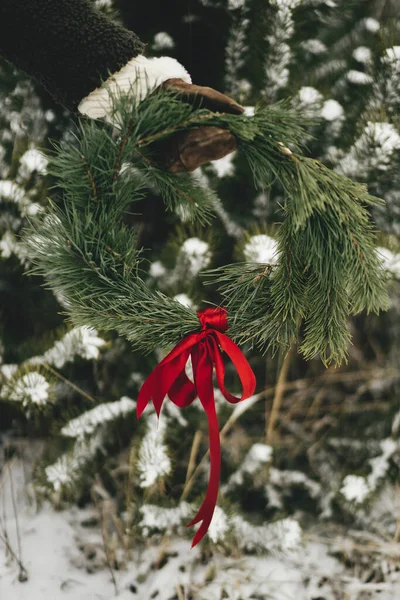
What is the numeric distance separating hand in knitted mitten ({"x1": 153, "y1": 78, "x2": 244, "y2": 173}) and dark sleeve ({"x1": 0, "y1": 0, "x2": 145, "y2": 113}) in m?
0.07

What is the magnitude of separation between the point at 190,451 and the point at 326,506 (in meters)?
0.31

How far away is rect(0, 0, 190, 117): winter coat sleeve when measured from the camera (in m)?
0.46

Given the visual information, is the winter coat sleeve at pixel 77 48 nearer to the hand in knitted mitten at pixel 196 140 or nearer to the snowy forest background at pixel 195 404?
the hand in knitted mitten at pixel 196 140

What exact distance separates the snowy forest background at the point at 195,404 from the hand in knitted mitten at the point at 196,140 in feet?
1.07

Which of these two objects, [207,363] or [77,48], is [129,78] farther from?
[207,363]

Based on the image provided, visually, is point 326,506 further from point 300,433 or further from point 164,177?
Answer: point 164,177

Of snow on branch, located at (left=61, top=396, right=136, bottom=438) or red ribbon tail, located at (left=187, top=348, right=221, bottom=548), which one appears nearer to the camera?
red ribbon tail, located at (left=187, top=348, right=221, bottom=548)

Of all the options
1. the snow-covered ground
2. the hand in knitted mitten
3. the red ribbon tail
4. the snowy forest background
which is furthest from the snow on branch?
the hand in knitted mitten

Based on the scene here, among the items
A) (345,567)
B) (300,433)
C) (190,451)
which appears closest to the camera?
(345,567)

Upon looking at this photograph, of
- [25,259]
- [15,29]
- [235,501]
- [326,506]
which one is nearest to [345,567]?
[326,506]

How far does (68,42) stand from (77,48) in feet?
0.04

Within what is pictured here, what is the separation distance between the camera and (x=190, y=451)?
3.36 feet

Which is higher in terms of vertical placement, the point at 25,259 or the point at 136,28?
the point at 136,28

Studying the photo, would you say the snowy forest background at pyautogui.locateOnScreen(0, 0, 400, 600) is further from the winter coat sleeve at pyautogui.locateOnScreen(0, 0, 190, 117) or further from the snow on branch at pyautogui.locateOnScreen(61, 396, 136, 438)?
the winter coat sleeve at pyautogui.locateOnScreen(0, 0, 190, 117)
